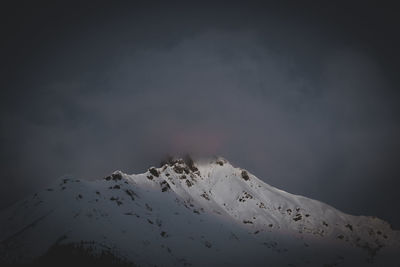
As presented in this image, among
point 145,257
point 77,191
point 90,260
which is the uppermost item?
point 77,191

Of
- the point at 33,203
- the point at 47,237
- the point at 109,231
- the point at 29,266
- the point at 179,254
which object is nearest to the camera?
the point at 29,266

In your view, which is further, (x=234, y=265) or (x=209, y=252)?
(x=209, y=252)

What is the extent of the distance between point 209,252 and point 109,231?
76264 mm

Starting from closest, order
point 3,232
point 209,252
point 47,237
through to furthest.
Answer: point 47,237
point 3,232
point 209,252

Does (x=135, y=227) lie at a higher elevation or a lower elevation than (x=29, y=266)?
higher

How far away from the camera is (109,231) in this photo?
497ft

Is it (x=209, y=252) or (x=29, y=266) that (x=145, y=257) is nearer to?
(x=209, y=252)

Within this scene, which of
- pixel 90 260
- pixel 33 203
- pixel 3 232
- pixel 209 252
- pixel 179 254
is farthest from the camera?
pixel 209 252

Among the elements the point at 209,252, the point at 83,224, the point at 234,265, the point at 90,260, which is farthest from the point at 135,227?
the point at 90,260

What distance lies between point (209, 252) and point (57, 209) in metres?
103

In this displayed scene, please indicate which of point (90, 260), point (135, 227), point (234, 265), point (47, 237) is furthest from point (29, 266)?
point (234, 265)

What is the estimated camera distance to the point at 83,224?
144 metres

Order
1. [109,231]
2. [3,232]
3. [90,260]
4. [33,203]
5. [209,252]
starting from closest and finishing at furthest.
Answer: [90,260]
[3,232]
[109,231]
[33,203]
[209,252]

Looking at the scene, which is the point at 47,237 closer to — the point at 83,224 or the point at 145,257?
the point at 83,224
